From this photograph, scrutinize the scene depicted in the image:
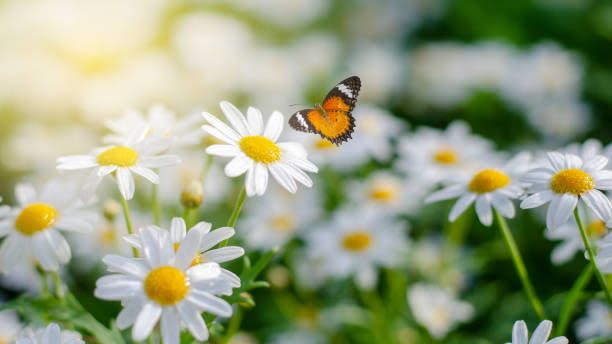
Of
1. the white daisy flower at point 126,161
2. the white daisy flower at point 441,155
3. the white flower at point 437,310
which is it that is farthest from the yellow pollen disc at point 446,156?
the white daisy flower at point 126,161

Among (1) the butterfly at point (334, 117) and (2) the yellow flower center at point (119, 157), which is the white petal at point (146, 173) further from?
(1) the butterfly at point (334, 117)

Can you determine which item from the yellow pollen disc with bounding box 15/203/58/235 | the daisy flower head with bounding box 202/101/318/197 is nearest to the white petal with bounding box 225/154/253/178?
the daisy flower head with bounding box 202/101/318/197

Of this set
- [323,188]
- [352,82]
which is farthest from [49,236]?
[323,188]

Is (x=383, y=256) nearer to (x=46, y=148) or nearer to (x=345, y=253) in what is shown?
(x=345, y=253)

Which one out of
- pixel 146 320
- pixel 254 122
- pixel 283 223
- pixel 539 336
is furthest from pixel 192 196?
pixel 283 223

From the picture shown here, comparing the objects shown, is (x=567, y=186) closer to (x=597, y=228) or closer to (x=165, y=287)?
(x=597, y=228)

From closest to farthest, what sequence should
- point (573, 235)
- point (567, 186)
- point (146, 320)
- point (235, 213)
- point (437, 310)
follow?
point (146, 320) → point (235, 213) → point (567, 186) → point (573, 235) → point (437, 310)
